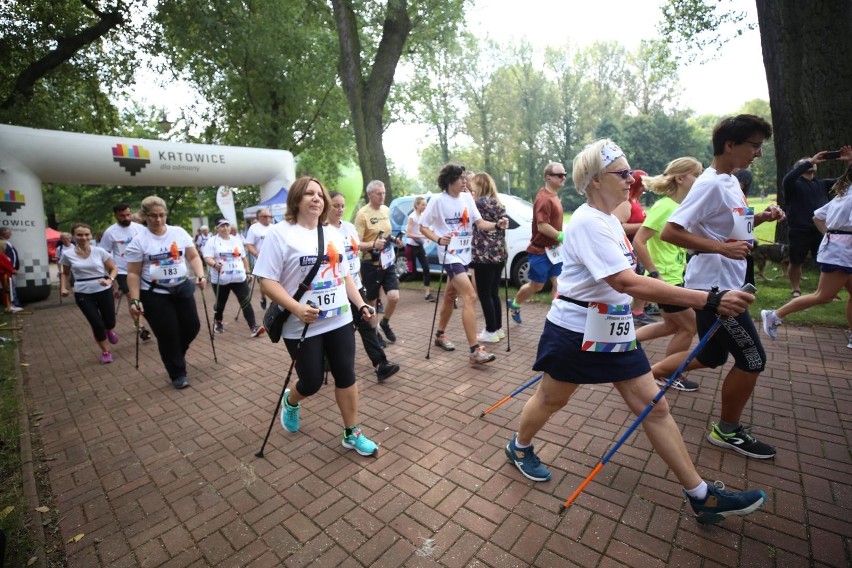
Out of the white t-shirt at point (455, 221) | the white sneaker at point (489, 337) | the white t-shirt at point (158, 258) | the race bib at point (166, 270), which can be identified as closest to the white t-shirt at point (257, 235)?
the white t-shirt at point (158, 258)

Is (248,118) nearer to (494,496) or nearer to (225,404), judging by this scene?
(225,404)

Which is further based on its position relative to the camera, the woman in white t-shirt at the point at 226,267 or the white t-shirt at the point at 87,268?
the woman in white t-shirt at the point at 226,267

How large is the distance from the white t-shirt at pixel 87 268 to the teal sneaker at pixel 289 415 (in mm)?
4343

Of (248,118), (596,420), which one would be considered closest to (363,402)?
(596,420)

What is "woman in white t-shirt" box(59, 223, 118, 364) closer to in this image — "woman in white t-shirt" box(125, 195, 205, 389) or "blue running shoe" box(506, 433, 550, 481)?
"woman in white t-shirt" box(125, 195, 205, 389)

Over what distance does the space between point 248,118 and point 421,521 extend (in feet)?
61.3

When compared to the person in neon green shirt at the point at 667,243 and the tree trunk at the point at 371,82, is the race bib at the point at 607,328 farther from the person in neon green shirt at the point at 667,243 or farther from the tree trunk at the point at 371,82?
the tree trunk at the point at 371,82

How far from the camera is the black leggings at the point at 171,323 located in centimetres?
467

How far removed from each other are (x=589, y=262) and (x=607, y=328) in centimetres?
37

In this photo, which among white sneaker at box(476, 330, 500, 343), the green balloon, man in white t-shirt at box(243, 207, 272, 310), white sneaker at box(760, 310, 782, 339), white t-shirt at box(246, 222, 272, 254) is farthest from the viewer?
the green balloon

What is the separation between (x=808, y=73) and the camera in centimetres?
684

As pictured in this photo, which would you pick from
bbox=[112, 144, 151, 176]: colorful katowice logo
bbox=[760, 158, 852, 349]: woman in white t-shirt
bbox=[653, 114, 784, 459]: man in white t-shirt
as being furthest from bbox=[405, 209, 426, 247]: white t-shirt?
bbox=[112, 144, 151, 176]: colorful katowice logo

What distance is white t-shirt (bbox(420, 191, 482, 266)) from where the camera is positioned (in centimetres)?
490

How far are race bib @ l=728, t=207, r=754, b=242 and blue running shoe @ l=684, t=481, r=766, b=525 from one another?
1.46 metres
